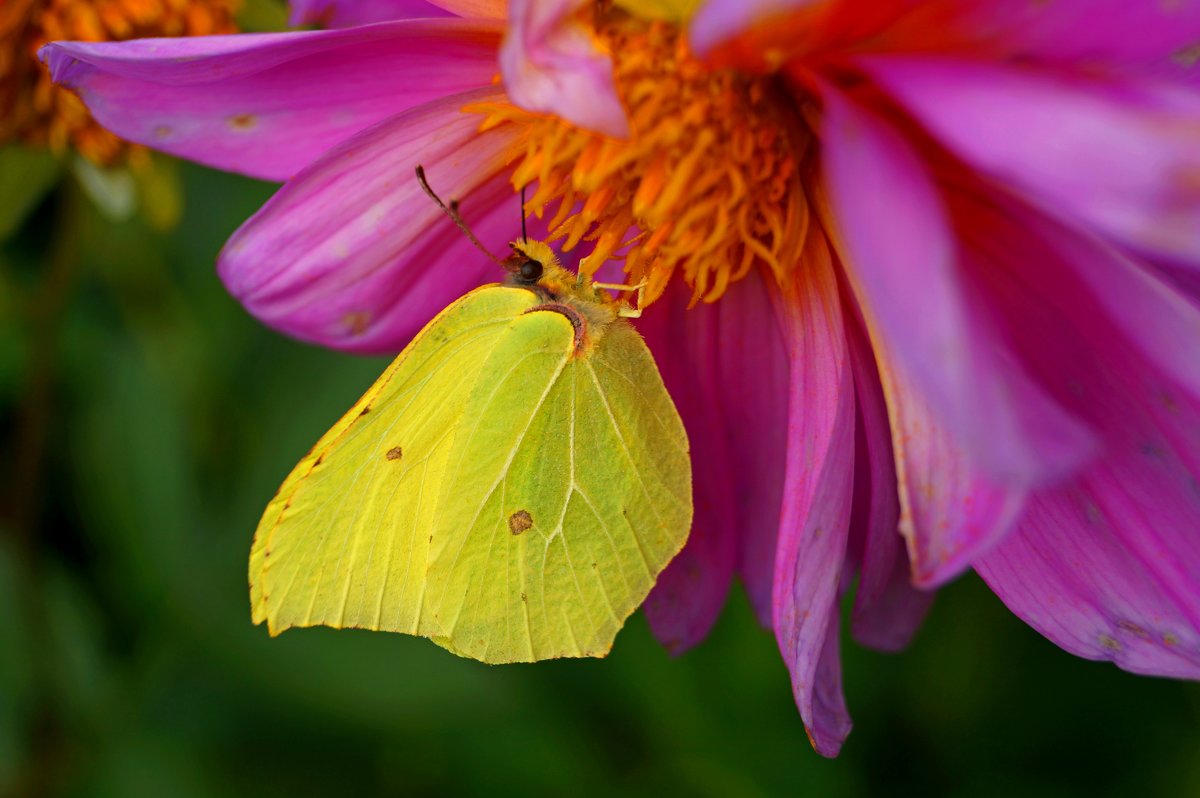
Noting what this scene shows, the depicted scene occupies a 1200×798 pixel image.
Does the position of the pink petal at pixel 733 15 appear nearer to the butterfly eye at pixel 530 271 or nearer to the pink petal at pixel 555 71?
the pink petal at pixel 555 71

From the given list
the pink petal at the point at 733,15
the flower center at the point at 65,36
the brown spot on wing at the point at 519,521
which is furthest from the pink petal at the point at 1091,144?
the flower center at the point at 65,36

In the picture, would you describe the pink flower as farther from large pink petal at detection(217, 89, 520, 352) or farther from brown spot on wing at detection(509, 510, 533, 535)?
brown spot on wing at detection(509, 510, 533, 535)

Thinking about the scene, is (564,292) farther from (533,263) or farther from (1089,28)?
(1089,28)

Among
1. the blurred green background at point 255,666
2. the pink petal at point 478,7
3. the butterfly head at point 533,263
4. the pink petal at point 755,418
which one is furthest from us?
the blurred green background at point 255,666

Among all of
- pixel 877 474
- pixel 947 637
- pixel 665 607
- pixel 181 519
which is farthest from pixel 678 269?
pixel 181 519

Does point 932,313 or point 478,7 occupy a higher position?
point 478,7

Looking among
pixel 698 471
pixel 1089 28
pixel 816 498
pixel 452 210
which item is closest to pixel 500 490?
pixel 698 471
